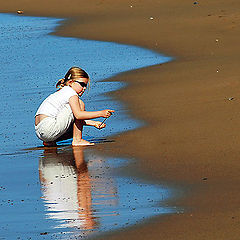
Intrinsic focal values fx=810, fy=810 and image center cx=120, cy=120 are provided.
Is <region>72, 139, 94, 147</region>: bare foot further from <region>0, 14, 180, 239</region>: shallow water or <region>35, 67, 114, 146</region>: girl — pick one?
<region>0, 14, 180, 239</region>: shallow water

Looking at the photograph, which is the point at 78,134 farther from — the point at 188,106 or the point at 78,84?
the point at 188,106

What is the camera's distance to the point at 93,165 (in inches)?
285

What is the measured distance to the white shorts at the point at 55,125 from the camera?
8336 mm

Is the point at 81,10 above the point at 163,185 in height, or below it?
below

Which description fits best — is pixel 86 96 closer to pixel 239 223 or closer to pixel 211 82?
pixel 211 82

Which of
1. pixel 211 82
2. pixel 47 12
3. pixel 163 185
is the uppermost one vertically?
pixel 163 185

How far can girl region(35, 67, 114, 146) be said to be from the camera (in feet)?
27.1

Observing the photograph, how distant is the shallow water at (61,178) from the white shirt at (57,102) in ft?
1.35

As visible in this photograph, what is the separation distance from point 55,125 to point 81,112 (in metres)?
0.34

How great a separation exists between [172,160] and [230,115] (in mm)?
1853

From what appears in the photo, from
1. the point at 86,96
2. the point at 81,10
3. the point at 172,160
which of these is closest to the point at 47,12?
the point at 81,10

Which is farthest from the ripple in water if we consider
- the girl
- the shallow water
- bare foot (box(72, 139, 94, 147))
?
the girl

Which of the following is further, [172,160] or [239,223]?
[172,160]

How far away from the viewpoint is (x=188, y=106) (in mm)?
9625
